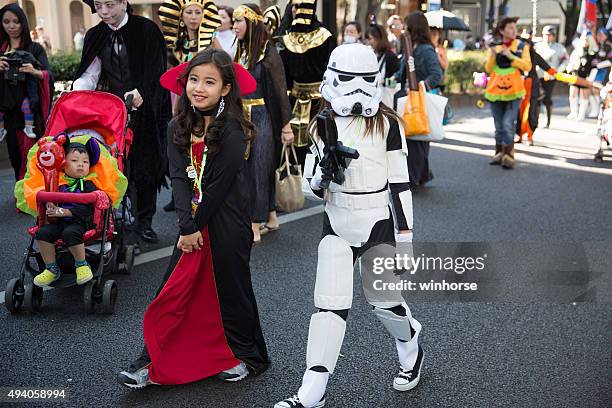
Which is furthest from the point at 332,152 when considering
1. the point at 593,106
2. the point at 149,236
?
the point at 593,106

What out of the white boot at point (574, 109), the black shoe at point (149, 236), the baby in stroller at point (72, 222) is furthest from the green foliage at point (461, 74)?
the baby in stroller at point (72, 222)

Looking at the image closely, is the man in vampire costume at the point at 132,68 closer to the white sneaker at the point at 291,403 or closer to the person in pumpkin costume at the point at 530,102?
the white sneaker at the point at 291,403

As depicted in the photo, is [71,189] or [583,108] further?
[583,108]

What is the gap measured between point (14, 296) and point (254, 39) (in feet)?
9.61

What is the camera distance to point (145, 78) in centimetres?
593

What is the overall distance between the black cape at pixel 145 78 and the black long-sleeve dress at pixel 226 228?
92.4 inches

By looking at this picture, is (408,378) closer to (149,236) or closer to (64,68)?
(149,236)

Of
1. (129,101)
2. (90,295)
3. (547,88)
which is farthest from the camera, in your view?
(547,88)

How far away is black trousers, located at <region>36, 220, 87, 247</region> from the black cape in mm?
1491

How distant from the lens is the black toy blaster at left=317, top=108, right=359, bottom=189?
3.30m

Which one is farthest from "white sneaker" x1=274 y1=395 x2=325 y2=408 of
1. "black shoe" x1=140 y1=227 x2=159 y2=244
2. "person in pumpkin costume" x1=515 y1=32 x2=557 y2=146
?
"person in pumpkin costume" x1=515 y1=32 x2=557 y2=146

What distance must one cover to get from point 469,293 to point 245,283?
2.20 m

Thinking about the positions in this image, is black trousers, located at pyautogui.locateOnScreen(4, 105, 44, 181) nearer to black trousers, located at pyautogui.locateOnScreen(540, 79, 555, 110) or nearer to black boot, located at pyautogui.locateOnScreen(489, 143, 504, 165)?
black boot, located at pyautogui.locateOnScreen(489, 143, 504, 165)

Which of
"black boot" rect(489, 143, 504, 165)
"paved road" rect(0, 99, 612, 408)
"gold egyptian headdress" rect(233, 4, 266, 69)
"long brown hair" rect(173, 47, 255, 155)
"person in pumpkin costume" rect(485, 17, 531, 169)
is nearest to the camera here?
"long brown hair" rect(173, 47, 255, 155)
